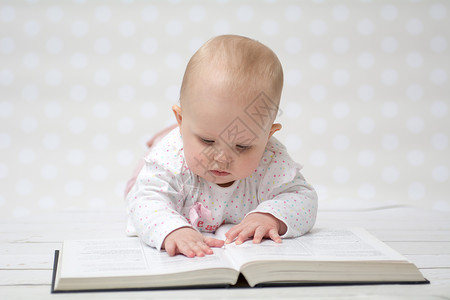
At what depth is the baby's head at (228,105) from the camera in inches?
56.0

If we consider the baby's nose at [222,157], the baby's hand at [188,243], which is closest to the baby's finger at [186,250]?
the baby's hand at [188,243]

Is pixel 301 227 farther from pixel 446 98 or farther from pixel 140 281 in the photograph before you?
pixel 446 98

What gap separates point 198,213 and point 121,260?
0.41m

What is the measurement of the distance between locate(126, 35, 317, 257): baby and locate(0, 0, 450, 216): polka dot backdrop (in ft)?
2.84

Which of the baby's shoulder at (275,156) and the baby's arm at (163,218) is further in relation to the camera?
the baby's shoulder at (275,156)

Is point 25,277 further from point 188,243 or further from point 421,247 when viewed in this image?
point 421,247

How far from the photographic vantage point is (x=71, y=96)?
2.59 m

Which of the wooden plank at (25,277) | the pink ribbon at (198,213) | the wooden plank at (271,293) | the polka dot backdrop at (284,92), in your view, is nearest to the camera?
the wooden plank at (271,293)

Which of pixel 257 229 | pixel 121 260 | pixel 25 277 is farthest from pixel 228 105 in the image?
pixel 25 277

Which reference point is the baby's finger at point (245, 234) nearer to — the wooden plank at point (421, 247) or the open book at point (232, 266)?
the open book at point (232, 266)

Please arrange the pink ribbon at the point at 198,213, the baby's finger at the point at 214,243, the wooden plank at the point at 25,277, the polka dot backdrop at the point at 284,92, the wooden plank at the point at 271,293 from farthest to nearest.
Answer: the polka dot backdrop at the point at 284,92
the pink ribbon at the point at 198,213
the baby's finger at the point at 214,243
the wooden plank at the point at 25,277
the wooden plank at the point at 271,293

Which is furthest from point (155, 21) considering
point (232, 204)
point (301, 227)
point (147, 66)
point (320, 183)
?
point (301, 227)

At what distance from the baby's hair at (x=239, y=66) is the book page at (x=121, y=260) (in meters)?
0.38

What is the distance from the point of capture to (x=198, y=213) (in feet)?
5.45
